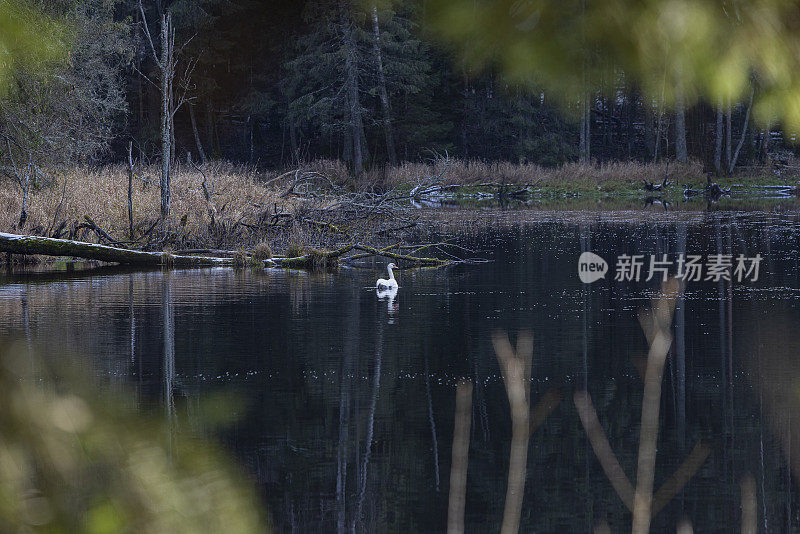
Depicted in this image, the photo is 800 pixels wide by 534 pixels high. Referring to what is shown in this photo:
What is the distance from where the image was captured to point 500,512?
731 centimetres

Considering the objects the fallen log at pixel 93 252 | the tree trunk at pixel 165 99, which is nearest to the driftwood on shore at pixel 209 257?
the fallen log at pixel 93 252

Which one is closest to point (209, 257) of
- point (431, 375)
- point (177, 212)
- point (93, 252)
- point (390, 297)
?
point (93, 252)

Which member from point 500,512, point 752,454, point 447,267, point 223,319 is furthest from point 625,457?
point 447,267

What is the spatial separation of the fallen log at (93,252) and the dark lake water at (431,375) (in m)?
0.47

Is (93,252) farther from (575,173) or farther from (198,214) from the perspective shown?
(575,173)

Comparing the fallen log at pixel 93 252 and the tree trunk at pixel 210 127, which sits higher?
the tree trunk at pixel 210 127

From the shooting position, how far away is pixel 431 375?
1177cm

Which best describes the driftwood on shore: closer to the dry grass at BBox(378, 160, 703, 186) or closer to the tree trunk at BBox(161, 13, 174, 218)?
the tree trunk at BBox(161, 13, 174, 218)

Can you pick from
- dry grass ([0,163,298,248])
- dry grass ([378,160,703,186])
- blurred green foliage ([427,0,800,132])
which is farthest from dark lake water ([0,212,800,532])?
dry grass ([378,160,703,186])

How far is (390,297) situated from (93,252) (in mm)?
6990

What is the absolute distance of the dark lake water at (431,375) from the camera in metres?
7.63

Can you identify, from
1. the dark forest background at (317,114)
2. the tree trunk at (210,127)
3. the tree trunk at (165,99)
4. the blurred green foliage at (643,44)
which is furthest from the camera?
the tree trunk at (210,127)

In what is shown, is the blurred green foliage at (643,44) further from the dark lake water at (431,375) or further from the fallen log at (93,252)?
the fallen log at (93,252)

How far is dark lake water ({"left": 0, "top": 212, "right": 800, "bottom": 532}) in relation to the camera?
763cm
